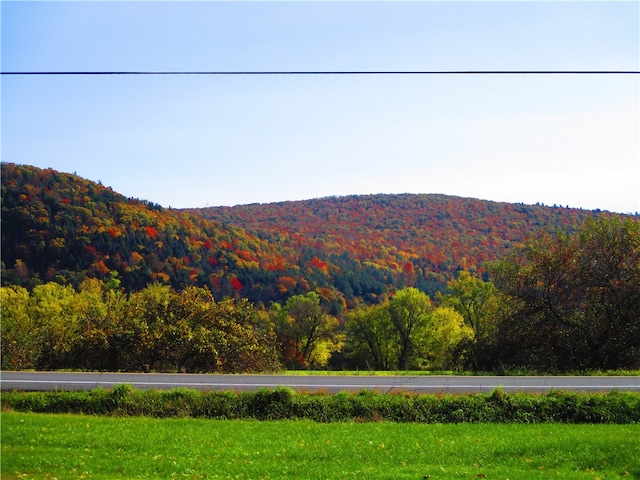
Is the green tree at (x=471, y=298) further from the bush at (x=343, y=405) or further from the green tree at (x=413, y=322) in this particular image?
the bush at (x=343, y=405)

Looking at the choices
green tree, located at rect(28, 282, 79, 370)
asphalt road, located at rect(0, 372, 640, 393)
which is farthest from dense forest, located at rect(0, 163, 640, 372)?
asphalt road, located at rect(0, 372, 640, 393)

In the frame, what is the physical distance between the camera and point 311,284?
7619 cm

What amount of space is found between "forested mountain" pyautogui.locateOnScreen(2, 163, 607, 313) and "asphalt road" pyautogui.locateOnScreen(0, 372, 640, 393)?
459 inches

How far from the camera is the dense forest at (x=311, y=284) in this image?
23.8 m

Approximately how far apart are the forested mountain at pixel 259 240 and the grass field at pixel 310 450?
17091 millimetres

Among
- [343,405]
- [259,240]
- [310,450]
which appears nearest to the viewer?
[310,450]

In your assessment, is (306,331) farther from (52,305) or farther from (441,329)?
(52,305)

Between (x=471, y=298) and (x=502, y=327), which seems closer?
(x=502, y=327)

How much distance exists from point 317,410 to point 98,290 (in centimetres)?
4369

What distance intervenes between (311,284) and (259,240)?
46.2 feet

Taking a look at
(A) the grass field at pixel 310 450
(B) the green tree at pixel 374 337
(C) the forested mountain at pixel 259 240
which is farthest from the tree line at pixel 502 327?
(B) the green tree at pixel 374 337

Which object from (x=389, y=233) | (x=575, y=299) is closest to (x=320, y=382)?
(x=575, y=299)

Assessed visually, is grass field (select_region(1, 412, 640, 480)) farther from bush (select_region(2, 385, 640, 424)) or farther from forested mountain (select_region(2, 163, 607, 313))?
forested mountain (select_region(2, 163, 607, 313))

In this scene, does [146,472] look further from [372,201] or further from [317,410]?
[372,201]
